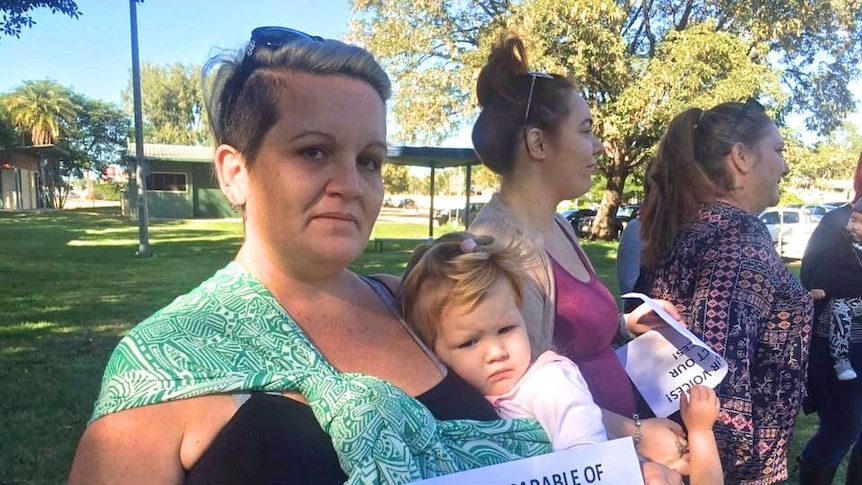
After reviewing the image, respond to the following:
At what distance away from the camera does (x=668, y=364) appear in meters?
2.27

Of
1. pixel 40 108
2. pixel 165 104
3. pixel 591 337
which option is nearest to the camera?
pixel 591 337

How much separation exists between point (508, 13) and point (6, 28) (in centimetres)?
1461

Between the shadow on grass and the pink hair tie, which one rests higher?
the pink hair tie

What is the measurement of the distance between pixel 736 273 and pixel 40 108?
2573 inches

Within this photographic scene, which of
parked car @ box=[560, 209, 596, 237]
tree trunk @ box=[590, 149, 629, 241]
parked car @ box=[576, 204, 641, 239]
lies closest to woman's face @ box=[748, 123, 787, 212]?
tree trunk @ box=[590, 149, 629, 241]

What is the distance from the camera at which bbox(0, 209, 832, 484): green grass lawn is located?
4.45m

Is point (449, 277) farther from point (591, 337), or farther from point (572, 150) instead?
point (572, 150)

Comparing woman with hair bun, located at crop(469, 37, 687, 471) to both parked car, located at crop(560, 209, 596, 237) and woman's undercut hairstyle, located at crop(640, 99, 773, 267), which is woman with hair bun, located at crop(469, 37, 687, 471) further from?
parked car, located at crop(560, 209, 596, 237)

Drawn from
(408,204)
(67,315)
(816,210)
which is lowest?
(408,204)

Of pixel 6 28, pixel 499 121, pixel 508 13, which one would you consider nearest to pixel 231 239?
pixel 508 13

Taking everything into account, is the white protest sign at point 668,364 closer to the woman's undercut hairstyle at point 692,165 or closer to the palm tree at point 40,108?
the woman's undercut hairstyle at point 692,165

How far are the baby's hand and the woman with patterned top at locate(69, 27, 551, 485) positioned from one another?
1.88ft

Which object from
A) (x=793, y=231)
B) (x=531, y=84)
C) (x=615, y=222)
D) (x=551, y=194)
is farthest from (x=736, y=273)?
(x=615, y=222)

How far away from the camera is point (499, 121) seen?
2451 millimetres
